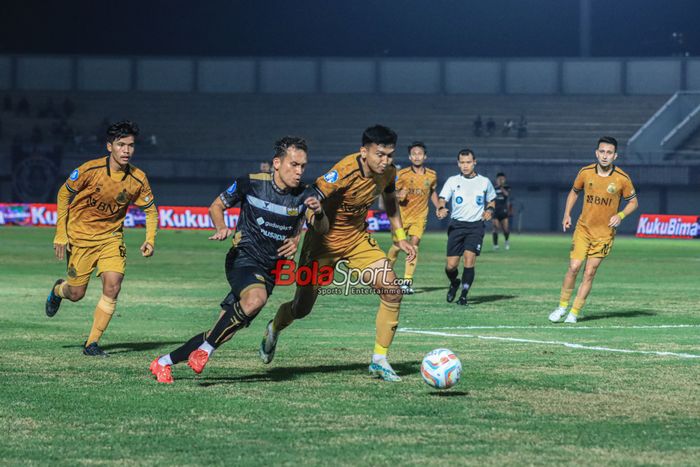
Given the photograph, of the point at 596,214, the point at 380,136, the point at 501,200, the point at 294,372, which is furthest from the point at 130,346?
the point at 501,200

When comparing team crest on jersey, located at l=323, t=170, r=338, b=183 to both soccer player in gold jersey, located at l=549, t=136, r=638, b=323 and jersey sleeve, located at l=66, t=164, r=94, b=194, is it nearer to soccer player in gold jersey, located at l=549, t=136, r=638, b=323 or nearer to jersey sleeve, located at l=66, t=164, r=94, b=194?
jersey sleeve, located at l=66, t=164, r=94, b=194

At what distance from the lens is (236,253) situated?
9844 millimetres

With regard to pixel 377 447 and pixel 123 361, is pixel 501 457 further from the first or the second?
pixel 123 361

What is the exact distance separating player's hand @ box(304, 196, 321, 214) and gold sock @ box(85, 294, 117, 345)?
323 cm

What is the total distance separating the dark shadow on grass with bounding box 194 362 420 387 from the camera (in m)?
9.88

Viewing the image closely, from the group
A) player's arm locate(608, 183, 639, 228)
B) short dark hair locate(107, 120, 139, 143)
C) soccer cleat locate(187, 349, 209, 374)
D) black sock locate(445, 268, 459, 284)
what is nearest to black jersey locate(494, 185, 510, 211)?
black sock locate(445, 268, 459, 284)

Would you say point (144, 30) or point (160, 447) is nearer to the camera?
point (160, 447)

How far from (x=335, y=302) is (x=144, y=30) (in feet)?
175

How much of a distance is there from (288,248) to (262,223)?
32 centimetres

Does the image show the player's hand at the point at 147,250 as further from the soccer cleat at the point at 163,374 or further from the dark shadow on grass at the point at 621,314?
the dark shadow on grass at the point at 621,314

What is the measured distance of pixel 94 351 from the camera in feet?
38.1

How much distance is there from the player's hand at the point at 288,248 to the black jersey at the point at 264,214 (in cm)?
5

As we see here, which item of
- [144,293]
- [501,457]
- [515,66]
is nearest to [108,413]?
[501,457]

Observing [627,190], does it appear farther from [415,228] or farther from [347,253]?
[347,253]
